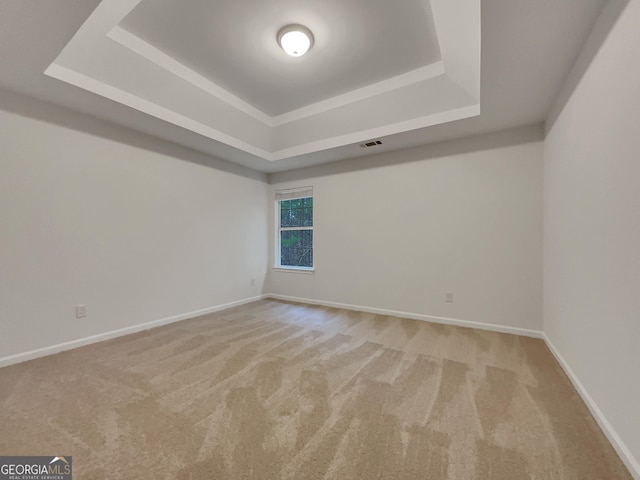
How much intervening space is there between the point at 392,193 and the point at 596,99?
2.38 metres

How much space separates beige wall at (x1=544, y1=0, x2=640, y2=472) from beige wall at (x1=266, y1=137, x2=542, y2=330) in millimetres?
846

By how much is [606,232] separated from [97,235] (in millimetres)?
4309

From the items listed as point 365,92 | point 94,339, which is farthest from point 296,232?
point 94,339

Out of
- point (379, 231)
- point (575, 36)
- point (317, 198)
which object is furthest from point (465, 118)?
point (317, 198)

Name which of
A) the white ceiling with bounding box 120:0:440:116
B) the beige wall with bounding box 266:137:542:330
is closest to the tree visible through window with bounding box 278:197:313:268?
the beige wall with bounding box 266:137:542:330

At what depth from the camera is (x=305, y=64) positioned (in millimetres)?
2664

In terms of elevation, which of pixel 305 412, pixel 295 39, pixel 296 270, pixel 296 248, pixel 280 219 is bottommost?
pixel 305 412

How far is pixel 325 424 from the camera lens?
5.03ft

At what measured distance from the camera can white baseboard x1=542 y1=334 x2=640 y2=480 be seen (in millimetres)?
1195

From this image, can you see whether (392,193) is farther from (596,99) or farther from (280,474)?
(280,474)

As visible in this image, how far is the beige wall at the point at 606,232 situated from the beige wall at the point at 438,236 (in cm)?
85

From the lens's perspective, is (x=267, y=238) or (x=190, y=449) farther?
(x=267, y=238)

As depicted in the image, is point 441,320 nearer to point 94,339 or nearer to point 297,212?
point 297,212

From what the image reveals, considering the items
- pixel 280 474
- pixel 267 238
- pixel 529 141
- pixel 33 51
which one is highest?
pixel 33 51
